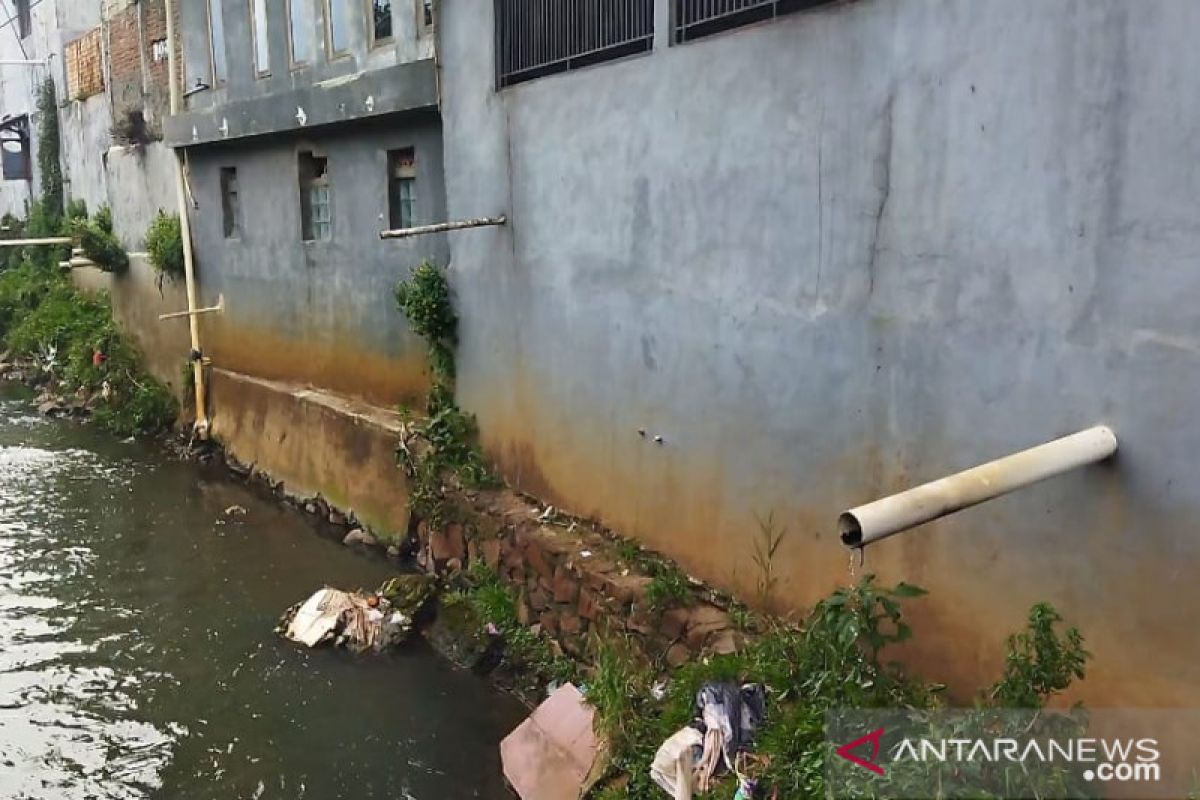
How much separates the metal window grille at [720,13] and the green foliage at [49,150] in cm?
1845

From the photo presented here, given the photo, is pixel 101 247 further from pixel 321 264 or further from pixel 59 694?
pixel 59 694

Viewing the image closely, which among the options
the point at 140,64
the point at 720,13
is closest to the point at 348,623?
the point at 720,13

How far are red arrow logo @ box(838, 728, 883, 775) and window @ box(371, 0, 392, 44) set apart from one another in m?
8.27

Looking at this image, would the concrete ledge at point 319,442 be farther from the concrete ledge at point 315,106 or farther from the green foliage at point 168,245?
the concrete ledge at point 315,106

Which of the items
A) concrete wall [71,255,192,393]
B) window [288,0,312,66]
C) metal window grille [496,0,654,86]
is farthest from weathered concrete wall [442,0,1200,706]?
concrete wall [71,255,192,393]

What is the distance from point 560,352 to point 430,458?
2.01 metres

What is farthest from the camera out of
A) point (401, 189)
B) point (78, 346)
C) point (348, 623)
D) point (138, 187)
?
point (78, 346)

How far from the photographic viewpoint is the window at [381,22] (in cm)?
996

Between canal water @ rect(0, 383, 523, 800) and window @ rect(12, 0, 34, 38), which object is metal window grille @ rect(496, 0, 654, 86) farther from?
window @ rect(12, 0, 34, 38)

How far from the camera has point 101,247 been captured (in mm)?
15781

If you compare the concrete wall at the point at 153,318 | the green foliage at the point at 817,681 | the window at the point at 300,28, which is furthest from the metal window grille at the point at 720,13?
the concrete wall at the point at 153,318

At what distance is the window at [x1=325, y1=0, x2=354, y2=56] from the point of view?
10416 mm

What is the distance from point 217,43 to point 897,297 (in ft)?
37.1

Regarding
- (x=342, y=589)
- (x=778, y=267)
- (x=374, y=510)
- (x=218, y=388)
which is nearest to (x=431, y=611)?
(x=342, y=589)
